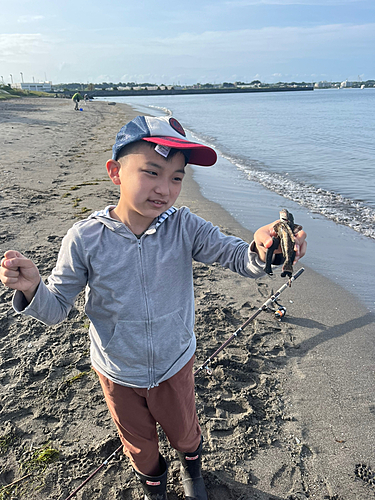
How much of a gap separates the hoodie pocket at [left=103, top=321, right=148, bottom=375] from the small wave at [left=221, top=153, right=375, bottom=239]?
6206 millimetres

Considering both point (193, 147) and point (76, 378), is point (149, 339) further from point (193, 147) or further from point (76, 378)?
point (76, 378)

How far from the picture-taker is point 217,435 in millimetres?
2631

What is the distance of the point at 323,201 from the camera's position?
361 inches

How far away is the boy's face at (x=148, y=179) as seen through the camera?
1.79 m

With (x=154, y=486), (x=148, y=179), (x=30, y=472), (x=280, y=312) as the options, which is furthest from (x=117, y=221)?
(x=280, y=312)

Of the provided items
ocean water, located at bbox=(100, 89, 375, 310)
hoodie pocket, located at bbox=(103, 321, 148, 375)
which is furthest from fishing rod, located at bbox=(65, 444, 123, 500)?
ocean water, located at bbox=(100, 89, 375, 310)

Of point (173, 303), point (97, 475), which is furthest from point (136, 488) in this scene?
point (173, 303)

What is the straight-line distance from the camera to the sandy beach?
233cm

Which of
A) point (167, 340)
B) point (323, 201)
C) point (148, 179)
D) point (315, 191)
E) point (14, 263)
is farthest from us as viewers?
point (315, 191)

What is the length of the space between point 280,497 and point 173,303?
1443 mm

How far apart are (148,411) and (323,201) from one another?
8.34 meters

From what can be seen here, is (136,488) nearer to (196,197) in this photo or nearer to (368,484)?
(368,484)

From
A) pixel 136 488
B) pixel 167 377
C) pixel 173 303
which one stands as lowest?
pixel 136 488

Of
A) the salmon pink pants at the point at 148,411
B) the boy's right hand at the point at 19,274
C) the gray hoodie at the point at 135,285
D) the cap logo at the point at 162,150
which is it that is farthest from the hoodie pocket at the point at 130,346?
the cap logo at the point at 162,150
